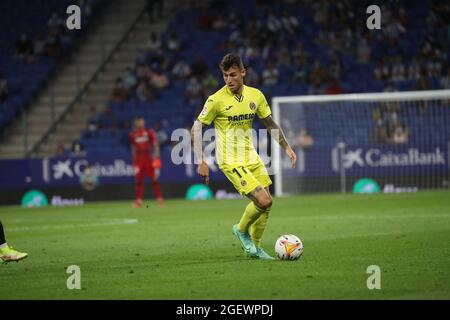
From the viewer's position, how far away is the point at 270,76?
105 ft

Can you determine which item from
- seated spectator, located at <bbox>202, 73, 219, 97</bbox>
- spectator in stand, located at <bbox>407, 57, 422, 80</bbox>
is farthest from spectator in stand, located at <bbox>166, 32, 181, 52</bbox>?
spectator in stand, located at <bbox>407, 57, 422, 80</bbox>

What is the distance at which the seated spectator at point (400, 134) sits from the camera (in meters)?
27.2

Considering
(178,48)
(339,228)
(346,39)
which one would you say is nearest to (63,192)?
(178,48)

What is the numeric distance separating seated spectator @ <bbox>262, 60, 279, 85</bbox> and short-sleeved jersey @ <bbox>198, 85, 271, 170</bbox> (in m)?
20.5

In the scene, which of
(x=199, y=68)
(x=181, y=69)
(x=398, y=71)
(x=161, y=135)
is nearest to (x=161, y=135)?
(x=161, y=135)

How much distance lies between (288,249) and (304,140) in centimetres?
1730

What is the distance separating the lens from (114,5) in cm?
3800

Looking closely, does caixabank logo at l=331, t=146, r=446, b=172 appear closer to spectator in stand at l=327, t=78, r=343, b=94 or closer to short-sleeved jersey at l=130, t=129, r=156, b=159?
spectator in stand at l=327, t=78, r=343, b=94

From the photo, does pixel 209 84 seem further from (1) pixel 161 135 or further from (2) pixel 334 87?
(2) pixel 334 87

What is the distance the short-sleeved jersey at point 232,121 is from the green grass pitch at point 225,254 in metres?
1.27

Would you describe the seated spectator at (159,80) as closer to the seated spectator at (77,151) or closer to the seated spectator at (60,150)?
the seated spectator at (77,151)

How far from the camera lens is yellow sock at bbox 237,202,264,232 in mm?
11352
